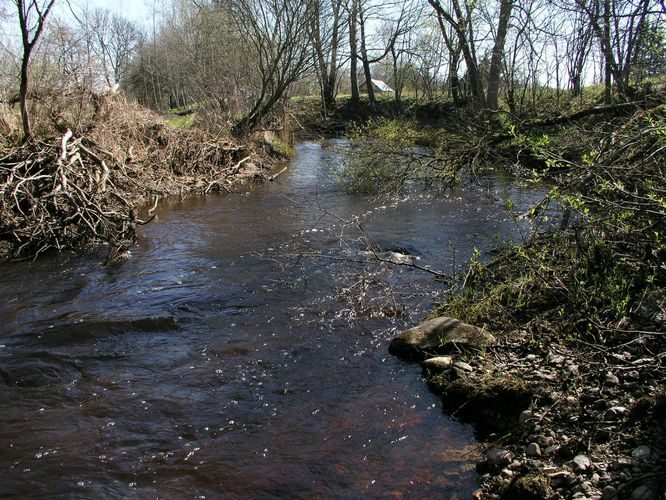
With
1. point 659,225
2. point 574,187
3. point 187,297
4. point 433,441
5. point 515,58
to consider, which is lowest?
point 433,441

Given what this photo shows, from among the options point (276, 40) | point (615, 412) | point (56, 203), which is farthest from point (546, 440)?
point (276, 40)

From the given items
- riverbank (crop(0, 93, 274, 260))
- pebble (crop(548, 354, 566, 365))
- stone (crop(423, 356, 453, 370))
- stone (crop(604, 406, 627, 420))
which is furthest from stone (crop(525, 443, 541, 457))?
riverbank (crop(0, 93, 274, 260))

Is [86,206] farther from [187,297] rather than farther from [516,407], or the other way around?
[516,407]

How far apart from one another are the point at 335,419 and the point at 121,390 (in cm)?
201

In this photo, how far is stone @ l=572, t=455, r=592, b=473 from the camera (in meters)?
3.19

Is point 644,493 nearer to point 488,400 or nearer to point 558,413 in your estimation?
point 558,413

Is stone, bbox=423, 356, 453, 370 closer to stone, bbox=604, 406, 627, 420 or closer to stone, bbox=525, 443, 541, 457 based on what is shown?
stone, bbox=525, 443, 541, 457

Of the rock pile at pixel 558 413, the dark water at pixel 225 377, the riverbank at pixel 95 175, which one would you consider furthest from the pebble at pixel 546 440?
the riverbank at pixel 95 175

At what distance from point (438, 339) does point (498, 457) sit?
167cm

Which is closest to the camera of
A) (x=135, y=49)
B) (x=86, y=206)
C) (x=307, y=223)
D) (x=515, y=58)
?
(x=86, y=206)

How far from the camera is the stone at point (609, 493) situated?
2.86 m

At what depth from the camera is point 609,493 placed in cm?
292

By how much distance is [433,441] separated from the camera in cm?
400

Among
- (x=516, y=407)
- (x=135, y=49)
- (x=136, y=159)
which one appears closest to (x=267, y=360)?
(x=516, y=407)
